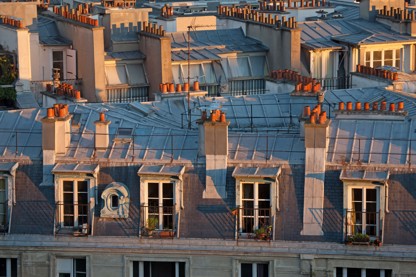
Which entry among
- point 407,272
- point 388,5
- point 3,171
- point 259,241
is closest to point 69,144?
point 3,171

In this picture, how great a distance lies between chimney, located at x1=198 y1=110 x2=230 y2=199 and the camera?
63469 mm

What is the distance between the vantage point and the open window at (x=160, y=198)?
207 feet

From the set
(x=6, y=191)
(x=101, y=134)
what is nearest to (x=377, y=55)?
(x=101, y=134)

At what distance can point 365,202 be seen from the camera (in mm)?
62219

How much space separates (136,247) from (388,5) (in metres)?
43.6

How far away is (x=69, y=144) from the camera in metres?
Answer: 66.0

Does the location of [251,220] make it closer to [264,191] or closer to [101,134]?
[264,191]

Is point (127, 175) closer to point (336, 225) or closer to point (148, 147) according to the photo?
point (148, 147)

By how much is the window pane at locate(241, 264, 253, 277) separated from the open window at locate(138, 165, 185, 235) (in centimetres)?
260

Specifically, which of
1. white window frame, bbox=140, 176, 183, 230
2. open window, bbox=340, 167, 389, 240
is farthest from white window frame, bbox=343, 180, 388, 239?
white window frame, bbox=140, 176, 183, 230

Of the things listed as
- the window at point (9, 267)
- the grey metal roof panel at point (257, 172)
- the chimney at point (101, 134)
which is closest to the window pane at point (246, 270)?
the grey metal roof panel at point (257, 172)

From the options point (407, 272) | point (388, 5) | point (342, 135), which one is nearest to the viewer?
point (407, 272)

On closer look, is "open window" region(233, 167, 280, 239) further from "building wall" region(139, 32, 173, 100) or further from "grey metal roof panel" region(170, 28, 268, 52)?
"grey metal roof panel" region(170, 28, 268, 52)

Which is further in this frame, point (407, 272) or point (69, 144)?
point (69, 144)
